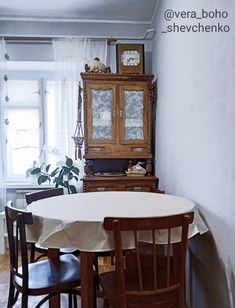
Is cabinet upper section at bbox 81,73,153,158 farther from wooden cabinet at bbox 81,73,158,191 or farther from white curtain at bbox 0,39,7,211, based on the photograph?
white curtain at bbox 0,39,7,211

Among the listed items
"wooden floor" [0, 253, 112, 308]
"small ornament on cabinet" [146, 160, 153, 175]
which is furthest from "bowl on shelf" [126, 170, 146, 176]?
"wooden floor" [0, 253, 112, 308]

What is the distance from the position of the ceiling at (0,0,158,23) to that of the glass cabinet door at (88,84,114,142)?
3.10 feet

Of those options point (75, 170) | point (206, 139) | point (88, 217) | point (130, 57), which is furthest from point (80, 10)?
point (88, 217)

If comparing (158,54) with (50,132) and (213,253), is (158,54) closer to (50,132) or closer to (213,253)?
(50,132)

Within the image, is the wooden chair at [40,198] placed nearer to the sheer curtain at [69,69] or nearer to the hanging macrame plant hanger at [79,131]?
the hanging macrame plant hanger at [79,131]

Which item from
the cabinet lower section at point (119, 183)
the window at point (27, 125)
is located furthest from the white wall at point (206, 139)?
the window at point (27, 125)

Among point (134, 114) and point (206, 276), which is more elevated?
point (134, 114)

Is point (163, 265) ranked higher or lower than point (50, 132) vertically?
lower

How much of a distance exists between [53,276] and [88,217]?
427 millimetres

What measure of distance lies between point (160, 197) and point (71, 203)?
0.65 metres

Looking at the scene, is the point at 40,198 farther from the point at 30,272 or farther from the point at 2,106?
the point at 2,106

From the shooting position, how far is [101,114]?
136 inches

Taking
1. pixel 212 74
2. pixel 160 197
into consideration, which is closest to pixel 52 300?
pixel 160 197

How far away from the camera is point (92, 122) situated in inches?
135
